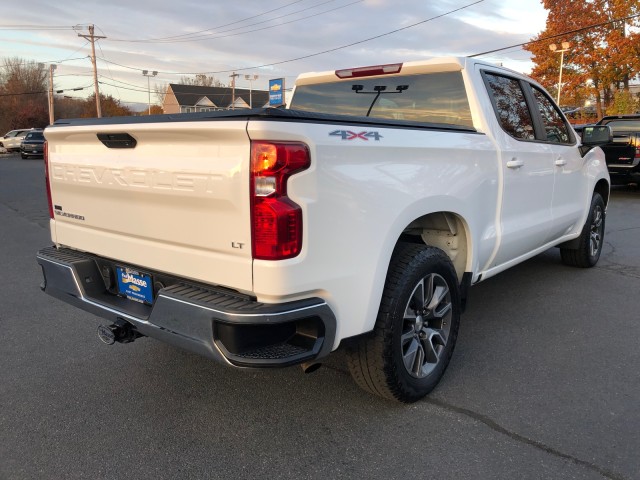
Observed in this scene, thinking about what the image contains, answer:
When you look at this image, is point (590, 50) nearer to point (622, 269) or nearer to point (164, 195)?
point (622, 269)

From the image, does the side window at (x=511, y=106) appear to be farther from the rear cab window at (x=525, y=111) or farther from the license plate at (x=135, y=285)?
the license plate at (x=135, y=285)

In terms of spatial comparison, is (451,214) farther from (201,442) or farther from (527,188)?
(201,442)

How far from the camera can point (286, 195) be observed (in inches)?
87.9

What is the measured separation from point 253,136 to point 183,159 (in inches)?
17.8

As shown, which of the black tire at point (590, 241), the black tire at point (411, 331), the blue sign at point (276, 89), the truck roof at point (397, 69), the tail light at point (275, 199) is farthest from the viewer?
the blue sign at point (276, 89)

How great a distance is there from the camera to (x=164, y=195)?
2586mm

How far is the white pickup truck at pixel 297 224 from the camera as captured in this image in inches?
89.2

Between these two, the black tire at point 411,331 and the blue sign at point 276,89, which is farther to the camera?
the blue sign at point 276,89

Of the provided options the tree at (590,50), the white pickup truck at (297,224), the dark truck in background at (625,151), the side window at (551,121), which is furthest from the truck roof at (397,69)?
the tree at (590,50)

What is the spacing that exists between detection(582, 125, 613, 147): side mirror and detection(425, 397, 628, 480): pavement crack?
3.52 metres

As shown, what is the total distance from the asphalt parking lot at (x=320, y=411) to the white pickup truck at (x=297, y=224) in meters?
0.34

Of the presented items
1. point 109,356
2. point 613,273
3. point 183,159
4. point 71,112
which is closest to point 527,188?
point 613,273

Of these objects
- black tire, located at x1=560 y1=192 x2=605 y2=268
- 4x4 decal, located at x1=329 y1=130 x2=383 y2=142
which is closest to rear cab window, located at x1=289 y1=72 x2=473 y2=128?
4x4 decal, located at x1=329 y1=130 x2=383 y2=142

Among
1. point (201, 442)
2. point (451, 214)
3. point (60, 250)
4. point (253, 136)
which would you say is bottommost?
point (201, 442)
